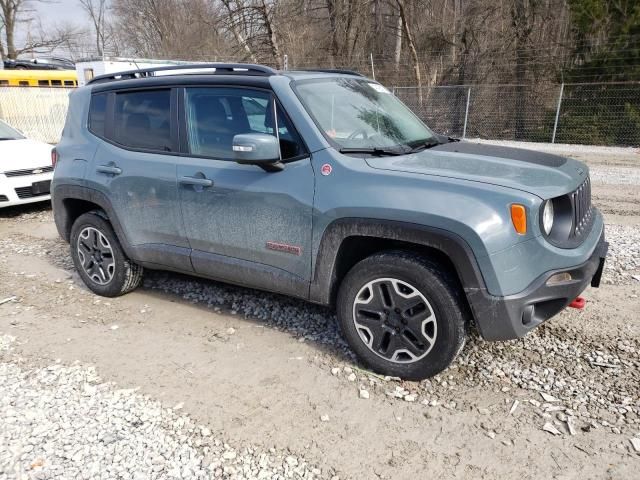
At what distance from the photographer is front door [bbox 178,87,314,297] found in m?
3.20

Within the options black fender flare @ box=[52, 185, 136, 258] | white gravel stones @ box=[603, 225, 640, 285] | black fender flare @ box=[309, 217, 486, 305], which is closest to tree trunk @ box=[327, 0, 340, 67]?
white gravel stones @ box=[603, 225, 640, 285]

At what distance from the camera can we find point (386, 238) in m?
2.92

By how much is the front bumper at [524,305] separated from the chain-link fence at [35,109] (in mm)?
18998

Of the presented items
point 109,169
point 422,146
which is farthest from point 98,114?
point 422,146

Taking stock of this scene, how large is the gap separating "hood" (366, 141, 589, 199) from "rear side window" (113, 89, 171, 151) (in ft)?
5.89

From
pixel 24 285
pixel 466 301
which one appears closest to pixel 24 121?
pixel 24 285

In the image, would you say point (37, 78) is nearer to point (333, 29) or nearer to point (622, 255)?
point (333, 29)

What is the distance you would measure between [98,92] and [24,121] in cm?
1657

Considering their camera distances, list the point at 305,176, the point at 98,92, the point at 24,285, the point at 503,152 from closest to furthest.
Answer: the point at 305,176, the point at 503,152, the point at 98,92, the point at 24,285

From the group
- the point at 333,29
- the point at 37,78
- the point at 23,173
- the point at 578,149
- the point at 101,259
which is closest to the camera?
the point at 101,259

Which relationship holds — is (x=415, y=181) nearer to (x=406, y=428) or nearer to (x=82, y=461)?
(x=406, y=428)

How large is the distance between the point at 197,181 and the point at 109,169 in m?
1.05

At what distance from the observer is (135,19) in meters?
42.7

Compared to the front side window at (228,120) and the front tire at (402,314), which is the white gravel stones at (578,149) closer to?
the front side window at (228,120)
